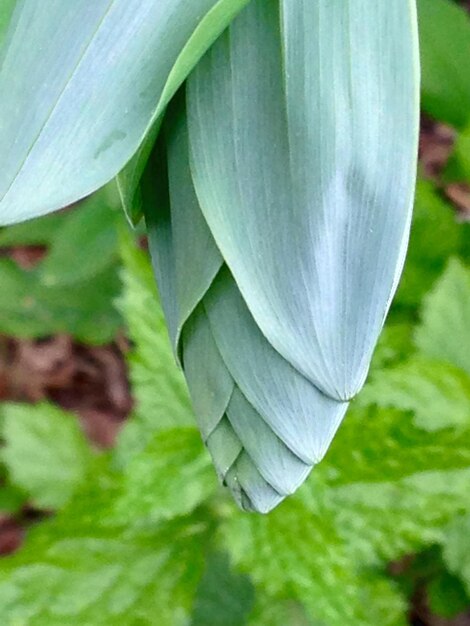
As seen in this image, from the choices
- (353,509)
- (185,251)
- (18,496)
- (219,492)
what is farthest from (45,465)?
(185,251)

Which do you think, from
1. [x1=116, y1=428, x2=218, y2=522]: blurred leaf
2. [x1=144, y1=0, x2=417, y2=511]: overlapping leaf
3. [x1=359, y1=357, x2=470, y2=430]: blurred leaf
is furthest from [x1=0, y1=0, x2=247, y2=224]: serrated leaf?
[x1=359, y1=357, x2=470, y2=430]: blurred leaf

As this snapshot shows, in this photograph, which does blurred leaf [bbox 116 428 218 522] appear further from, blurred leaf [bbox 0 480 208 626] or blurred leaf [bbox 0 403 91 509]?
blurred leaf [bbox 0 403 91 509]

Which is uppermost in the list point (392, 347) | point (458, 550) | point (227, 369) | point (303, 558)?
point (227, 369)

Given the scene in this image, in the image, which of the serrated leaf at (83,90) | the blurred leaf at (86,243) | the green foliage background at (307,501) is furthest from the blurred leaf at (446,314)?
the serrated leaf at (83,90)

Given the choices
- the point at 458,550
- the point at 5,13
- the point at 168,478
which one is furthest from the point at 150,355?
the point at 5,13

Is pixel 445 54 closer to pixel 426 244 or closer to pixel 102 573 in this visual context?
pixel 426 244

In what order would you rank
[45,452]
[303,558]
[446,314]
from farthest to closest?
1. [45,452]
2. [446,314]
3. [303,558]

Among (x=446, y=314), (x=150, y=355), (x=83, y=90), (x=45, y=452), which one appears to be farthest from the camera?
(x=45, y=452)
